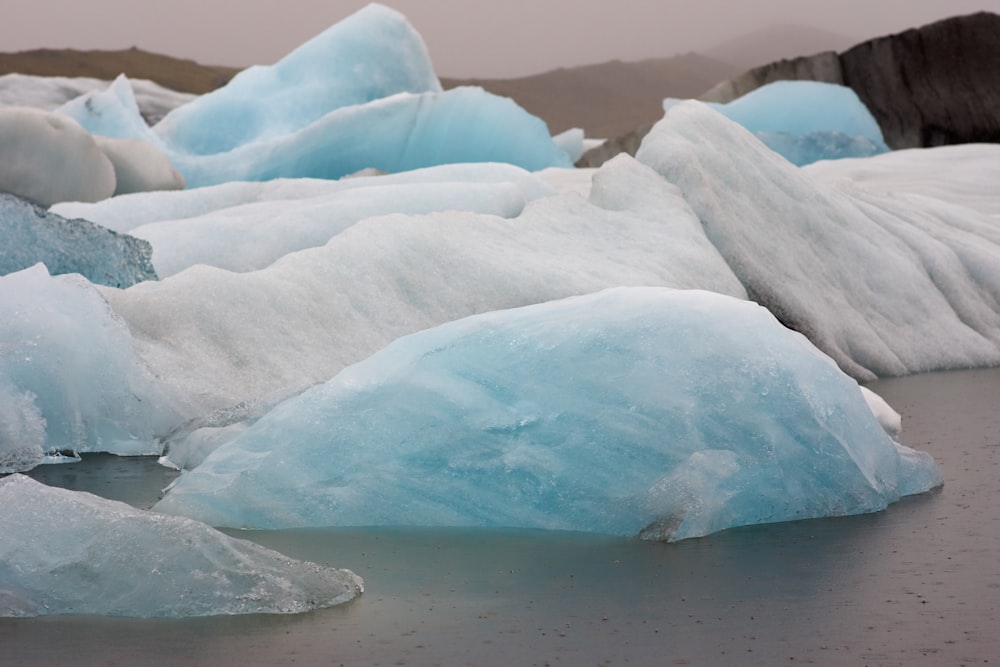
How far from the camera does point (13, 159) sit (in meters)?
10.4

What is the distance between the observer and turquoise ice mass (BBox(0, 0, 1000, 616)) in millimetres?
3762

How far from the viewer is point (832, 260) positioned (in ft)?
25.1

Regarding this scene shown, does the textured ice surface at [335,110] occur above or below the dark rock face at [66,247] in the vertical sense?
below

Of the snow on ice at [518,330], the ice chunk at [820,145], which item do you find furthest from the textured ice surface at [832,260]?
the ice chunk at [820,145]

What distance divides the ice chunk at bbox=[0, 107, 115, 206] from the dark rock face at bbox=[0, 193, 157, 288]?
4322mm

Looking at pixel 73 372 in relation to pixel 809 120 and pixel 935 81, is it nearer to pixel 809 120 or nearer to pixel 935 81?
pixel 809 120

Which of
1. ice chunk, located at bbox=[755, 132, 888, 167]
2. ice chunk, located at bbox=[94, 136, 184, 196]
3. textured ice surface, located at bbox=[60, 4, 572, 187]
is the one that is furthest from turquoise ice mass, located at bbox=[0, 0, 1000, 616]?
ice chunk, located at bbox=[755, 132, 888, 167]

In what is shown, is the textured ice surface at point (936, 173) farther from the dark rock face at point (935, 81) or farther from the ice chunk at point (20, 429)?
the ice chunk at point (20, 429)

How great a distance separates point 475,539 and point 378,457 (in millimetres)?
447

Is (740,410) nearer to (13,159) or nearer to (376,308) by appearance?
(376,308)

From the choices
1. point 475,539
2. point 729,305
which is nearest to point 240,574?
point 475,539

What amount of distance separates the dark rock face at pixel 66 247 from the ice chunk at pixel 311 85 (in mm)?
8290

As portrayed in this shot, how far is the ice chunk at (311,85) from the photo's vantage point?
14.6 metres

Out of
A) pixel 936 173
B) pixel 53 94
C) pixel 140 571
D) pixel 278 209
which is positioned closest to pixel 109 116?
pixel 278 209
